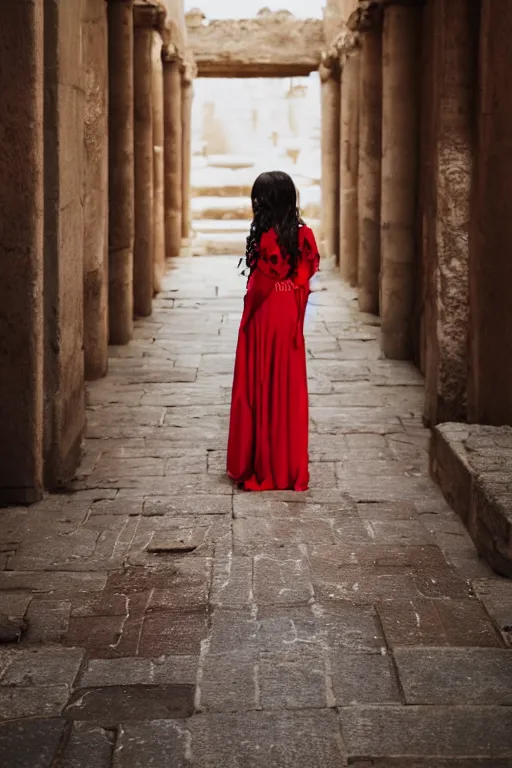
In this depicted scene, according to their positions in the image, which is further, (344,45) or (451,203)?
(344,45)

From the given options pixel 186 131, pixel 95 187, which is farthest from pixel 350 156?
pixel 95 187

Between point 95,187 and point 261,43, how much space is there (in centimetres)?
1085

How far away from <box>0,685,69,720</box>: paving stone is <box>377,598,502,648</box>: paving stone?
124cm

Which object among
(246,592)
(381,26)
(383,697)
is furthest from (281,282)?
(381,26)

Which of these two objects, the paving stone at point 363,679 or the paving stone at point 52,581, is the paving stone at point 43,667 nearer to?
the paving stone at point 52,581

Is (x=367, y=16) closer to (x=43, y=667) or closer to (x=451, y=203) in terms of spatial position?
(x=451, y=203)

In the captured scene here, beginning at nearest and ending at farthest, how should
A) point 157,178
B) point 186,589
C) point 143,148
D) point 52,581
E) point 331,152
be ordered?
point 186,589 → point 52,581 → point 143,148 → point 157,178 → point 331,152

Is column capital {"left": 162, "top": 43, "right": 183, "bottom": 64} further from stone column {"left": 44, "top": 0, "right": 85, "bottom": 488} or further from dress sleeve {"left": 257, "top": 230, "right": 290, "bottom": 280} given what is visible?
dress sleeve {"left": 257, "top": 230, "right": 290, "bottom": 280}

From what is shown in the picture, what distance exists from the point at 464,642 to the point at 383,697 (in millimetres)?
589

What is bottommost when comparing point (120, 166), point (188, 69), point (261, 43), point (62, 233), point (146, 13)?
point (62, 233)

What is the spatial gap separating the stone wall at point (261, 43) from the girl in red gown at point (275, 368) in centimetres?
1352

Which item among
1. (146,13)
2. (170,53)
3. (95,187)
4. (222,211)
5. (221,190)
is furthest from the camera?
(221,190)

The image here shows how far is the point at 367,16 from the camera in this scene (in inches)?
438

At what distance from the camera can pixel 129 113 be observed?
10469 millimetres
